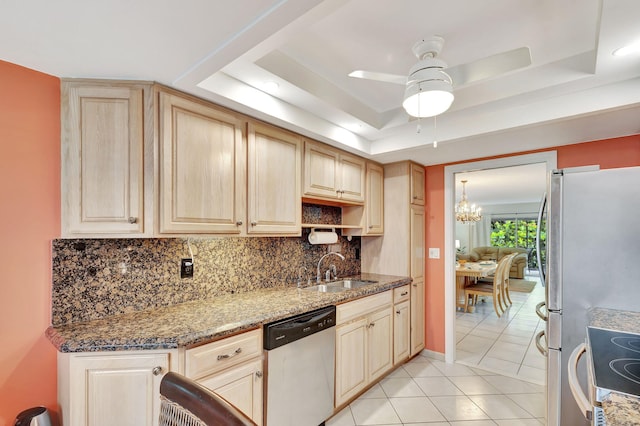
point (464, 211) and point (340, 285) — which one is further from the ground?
point (464, 211)

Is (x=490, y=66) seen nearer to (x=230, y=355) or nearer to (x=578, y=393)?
(x=578, y=393)

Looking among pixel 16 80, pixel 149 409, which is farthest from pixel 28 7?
pixel 149 409

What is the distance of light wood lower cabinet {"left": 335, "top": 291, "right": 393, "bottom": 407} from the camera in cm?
228

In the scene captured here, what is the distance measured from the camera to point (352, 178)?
2.92 meters

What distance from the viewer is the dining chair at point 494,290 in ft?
15.8

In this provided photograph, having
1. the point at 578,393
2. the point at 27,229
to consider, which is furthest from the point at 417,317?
the point at 27,229

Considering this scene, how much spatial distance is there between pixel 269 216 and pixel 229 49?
43.5 inches

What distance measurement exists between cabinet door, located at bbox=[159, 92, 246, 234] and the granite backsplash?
33cm

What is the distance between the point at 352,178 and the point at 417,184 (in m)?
0.89

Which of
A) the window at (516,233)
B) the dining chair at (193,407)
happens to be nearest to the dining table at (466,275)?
the dining chair at (193,407)

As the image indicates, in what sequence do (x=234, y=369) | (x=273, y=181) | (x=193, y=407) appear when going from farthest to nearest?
(x=273, y=181) < (x=234, y=369) < (x=193, y=407)

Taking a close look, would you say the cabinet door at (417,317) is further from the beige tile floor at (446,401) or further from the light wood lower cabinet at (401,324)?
the beige tile floor at (446,401)

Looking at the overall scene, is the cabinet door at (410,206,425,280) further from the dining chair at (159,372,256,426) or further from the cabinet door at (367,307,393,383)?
the dining chair at (159,372,256,426)

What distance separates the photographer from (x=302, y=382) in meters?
1.93
